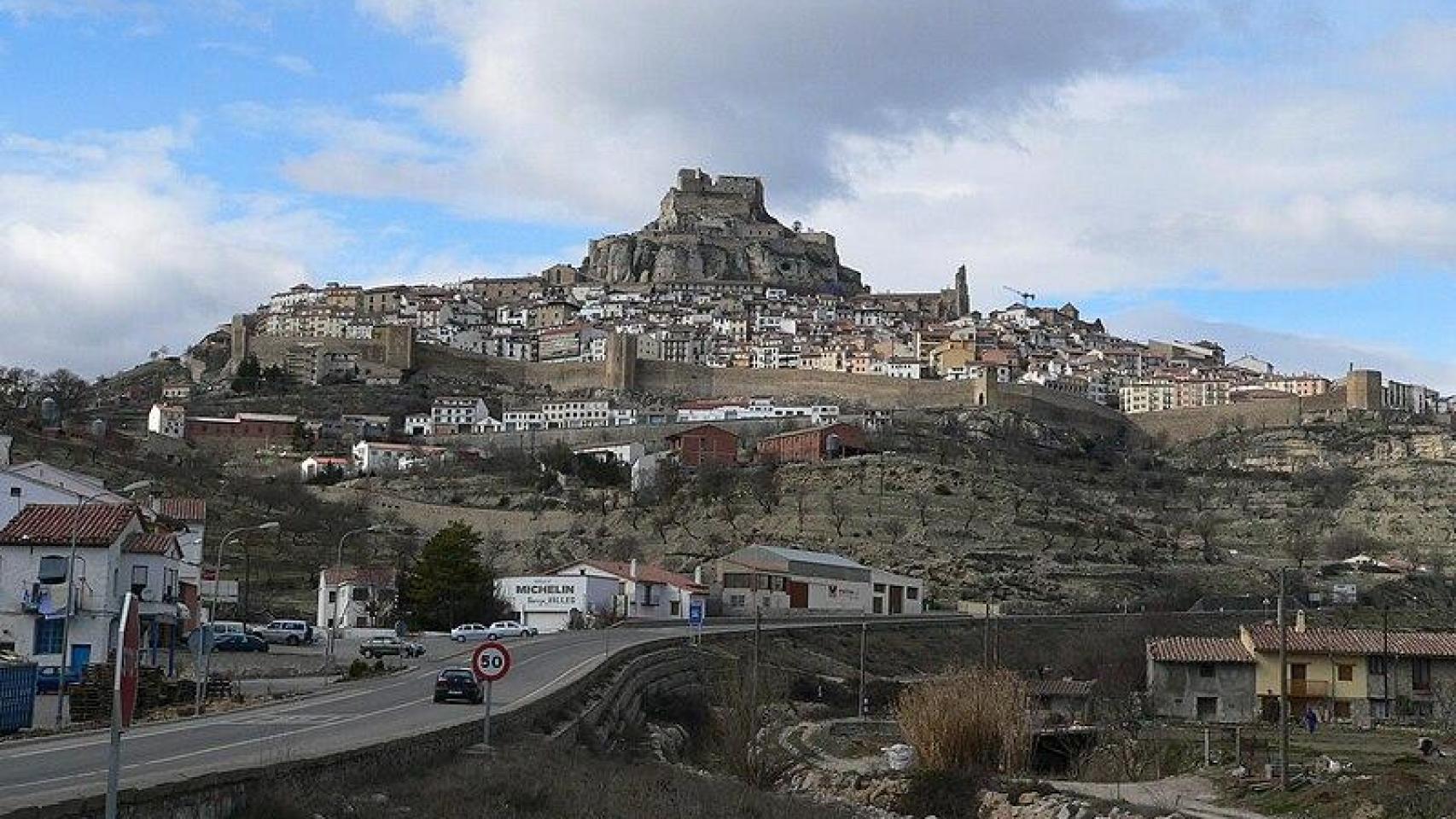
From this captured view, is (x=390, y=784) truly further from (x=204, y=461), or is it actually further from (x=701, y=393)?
(x=701, y=393)

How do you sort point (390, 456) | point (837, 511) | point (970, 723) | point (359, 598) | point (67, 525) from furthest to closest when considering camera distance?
1. point (390, 456)
2. point (837, 511)
3. point (359, 598)
4. point (67, 525)
5. point (970, 723)

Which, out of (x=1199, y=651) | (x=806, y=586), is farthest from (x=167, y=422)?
(x=1199, y=651)

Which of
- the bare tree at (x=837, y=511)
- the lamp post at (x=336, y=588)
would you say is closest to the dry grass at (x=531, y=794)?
the lamp post at (x=336, y=588)

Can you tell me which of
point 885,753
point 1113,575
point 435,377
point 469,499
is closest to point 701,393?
point 435,377

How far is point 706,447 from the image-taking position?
11025 centimetres

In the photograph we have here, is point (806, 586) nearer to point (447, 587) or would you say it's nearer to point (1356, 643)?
point (447, 587)

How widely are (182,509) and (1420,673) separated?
122 feet

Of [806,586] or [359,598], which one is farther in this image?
[806,586]

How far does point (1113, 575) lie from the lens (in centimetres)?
8350

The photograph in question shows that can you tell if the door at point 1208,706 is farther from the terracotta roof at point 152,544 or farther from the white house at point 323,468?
the white house at point 323,468

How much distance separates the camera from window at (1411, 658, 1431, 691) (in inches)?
1955

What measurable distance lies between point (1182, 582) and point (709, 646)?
128ft

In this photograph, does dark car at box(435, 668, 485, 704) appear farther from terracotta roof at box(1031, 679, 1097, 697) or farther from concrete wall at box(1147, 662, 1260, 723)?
concrete wall at box(1147, 662, 1260, 723)

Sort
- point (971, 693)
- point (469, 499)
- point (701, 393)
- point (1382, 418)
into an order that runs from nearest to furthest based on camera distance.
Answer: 1. point (971, 693)
2. point (469, 499)
3. point (1382, 418)
4. point (701, 393)
